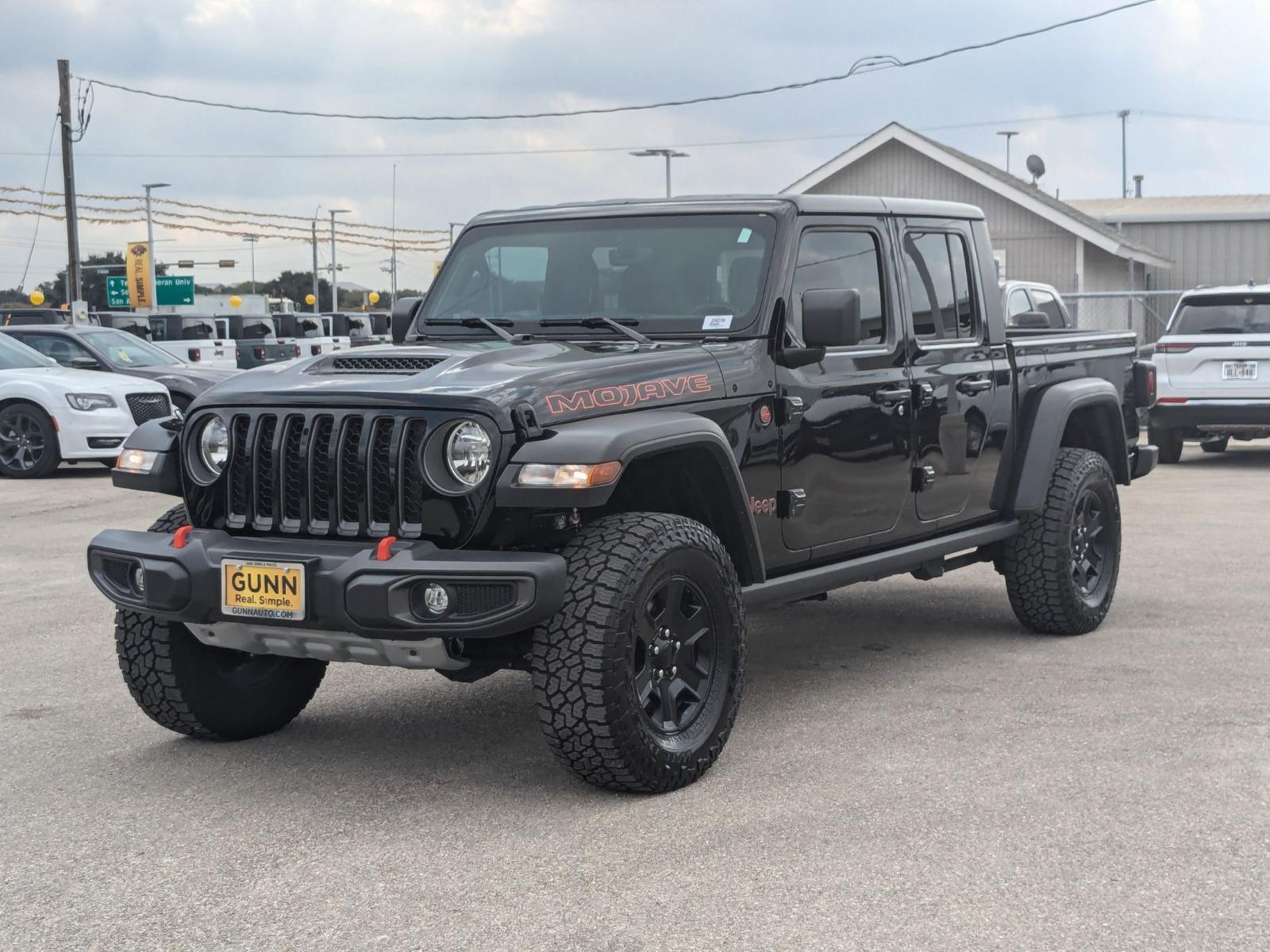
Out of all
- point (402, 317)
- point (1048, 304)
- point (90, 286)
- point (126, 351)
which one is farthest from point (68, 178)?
point (90, 286)

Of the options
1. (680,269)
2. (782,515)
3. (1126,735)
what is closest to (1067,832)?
(1126,735)

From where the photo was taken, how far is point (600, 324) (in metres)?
5.96

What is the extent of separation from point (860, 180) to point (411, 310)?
27.3m

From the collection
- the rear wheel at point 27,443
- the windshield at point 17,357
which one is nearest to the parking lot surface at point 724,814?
the rear wheel at point 27,443

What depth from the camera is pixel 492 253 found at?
6.53 meters

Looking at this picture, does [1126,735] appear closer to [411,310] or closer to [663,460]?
[663,460]

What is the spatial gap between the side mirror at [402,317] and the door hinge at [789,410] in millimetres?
1687

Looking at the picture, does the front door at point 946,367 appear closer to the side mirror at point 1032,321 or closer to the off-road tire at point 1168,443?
the side mirror at point 1032,321

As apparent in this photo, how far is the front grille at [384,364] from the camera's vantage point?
205 inches

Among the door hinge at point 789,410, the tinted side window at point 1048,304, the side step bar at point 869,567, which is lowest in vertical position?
the side step bar at point 869,567

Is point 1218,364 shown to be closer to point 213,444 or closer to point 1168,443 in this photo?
point 1168,443

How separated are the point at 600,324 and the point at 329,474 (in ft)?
4.70

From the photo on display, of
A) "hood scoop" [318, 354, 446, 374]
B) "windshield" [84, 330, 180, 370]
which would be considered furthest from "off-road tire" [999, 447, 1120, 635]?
"windshield" [84, 330, 180, 370]

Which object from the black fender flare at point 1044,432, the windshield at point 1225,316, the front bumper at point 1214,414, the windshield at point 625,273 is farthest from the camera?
the windshield at point 1225,316
